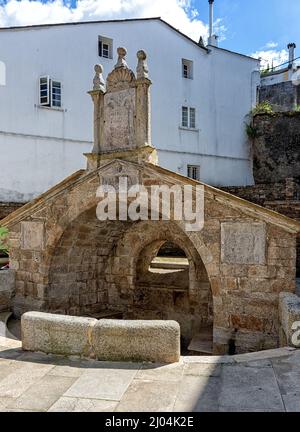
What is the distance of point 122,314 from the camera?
1009 centimetres

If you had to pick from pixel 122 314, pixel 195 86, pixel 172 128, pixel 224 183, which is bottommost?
pixel 122 314

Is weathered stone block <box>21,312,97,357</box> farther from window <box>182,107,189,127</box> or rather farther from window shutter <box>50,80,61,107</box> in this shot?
window <box>182,107,189,127</box>

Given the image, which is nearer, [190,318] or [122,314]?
[190,318]

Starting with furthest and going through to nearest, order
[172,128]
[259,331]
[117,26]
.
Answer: [172,128] → [117,26] → [259,331]

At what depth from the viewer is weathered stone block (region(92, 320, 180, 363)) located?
4762 millimetres

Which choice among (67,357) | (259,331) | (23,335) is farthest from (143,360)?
(259,331)

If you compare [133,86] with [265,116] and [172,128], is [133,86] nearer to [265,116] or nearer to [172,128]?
[172,128]

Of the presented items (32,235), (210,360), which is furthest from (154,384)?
→ (32,235)

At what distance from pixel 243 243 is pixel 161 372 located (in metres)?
2.91

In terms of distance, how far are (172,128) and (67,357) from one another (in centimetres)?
1529

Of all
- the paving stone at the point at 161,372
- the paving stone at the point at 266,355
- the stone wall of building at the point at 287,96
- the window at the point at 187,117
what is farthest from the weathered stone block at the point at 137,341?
the stone wall of building at the point at 287,96

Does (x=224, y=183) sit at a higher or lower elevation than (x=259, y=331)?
higher

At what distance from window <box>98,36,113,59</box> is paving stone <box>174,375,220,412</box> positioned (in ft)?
52.4

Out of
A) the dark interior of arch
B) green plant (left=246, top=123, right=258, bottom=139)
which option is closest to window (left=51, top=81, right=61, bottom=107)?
the dark interior of arch
